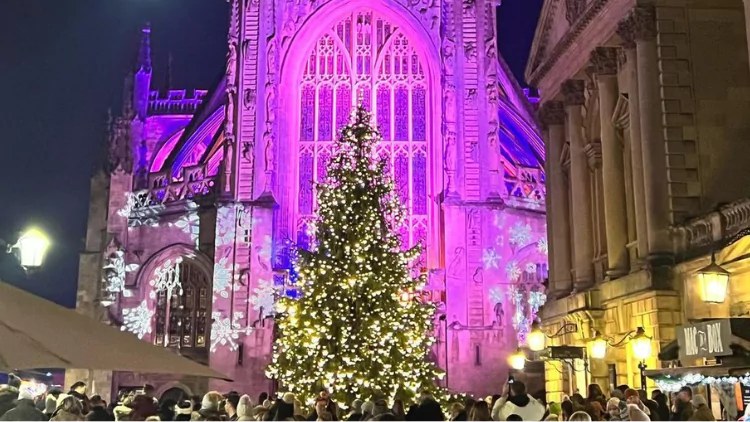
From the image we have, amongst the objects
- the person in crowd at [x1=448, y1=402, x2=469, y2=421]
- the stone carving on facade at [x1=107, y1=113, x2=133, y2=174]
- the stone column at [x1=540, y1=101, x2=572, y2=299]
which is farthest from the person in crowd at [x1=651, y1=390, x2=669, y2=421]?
the stone carving on facade at [x1=107, y1=113, x2=133, y2=174]

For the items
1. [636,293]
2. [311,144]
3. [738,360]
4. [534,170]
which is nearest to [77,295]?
[311,144]

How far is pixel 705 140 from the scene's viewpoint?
1653cm

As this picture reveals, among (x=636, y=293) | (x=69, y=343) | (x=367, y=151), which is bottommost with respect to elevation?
(x=69, y=343)

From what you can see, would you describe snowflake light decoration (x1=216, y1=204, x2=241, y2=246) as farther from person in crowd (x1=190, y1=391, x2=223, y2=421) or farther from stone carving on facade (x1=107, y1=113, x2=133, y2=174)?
person in crowd (x1=190, y1=391, x2=223, y2=421)

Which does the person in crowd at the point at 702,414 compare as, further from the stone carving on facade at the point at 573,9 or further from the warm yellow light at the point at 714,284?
the stone carving on facade at the point at 573,9

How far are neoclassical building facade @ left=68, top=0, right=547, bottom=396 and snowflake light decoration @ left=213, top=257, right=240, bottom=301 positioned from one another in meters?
0.05

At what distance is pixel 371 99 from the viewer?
33.3 meters

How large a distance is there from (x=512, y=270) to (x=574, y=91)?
11.2m

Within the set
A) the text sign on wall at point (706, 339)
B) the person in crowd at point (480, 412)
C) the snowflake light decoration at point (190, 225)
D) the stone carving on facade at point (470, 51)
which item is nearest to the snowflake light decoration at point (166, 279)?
the snowflake light decoration at point (190, 225)

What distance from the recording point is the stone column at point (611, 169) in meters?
18.3

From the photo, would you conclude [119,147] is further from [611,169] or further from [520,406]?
[520,406]

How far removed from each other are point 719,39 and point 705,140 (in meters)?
2.20

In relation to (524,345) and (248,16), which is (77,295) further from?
(524,345)

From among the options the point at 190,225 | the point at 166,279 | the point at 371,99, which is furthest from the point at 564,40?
the point at 166,279
